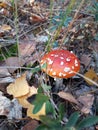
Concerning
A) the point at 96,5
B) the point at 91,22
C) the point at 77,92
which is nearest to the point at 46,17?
the point at 91,22

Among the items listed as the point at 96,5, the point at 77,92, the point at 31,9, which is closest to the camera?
the point at 77,92

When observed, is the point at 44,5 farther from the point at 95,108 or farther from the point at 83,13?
the point at 95,108

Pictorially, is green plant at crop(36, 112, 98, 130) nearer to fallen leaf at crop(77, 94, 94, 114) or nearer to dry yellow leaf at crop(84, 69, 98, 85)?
fallen leaf at crop(77, 94, 94, 114)

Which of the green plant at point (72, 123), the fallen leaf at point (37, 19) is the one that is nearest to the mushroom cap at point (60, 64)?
the green plant at point (72, 123)

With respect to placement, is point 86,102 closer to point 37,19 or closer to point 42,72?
point 42,72

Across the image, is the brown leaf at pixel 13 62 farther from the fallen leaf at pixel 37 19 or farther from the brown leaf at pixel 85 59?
the fallen leaf at pixel 37 19
